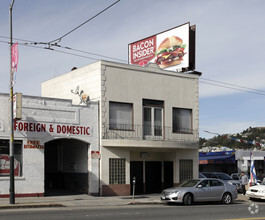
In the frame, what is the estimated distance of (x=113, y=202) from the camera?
72.6ft

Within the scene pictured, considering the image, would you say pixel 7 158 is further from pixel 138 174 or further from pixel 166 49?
pixel 166 49

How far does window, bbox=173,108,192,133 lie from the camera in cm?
2867

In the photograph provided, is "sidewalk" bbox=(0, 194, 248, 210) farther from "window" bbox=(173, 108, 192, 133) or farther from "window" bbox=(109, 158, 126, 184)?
"window" bbox=(173, 108, 192, 133)

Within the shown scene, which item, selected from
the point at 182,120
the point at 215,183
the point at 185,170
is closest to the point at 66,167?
the point at 185,170

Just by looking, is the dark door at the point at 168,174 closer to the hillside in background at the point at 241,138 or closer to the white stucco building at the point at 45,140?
the white stucco building at the point at 45,140

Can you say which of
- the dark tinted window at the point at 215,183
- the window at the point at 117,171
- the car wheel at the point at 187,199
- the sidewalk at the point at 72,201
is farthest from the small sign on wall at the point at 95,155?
A: the dark tinted window at the point at 215,183

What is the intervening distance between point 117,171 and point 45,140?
487 cm

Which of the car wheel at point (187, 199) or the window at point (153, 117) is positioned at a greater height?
the window at point (153, 117)

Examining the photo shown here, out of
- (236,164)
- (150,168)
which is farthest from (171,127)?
(236,164)

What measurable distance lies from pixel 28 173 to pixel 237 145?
67646mm

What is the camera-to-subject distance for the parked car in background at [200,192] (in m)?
21.2

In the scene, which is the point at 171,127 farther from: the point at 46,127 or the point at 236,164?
the point at 236,164

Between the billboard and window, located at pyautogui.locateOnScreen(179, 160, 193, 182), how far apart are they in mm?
6838

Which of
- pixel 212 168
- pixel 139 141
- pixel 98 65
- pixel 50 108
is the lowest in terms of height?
pixel 212 168
